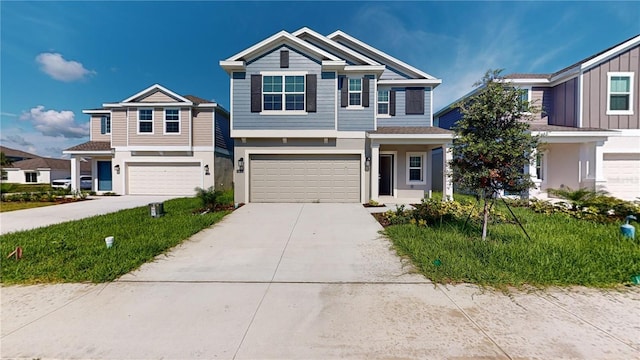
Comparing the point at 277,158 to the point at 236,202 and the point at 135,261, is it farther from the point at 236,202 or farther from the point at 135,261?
the point at 135,261

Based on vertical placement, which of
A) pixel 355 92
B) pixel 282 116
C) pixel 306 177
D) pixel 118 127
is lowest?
pixel 306 177

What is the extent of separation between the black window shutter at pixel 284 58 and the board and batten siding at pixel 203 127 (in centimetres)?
688

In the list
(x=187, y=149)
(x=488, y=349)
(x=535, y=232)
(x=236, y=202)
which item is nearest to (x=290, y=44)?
(x=236, y=202)

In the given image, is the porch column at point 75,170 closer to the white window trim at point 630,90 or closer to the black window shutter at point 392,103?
the black window shutter at point 392,103

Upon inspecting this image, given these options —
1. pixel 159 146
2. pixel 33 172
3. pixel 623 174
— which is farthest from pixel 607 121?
pixel 33 172

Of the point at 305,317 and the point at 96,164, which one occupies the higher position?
the point at 96,164

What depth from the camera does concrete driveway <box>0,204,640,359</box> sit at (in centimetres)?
242

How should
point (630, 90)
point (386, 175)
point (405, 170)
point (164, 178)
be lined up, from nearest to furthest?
point (630, 90) → point (405, 170) → point (386, 175) → point (164, 178)

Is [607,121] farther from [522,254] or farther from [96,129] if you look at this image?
[96,129]

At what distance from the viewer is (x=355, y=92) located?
445 inches

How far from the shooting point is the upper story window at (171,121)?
1516 centimetres

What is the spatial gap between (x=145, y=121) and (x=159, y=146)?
165 cm

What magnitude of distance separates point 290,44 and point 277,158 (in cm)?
469

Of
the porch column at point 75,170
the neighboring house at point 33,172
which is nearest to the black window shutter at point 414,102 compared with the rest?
the porch column at point 75,170
